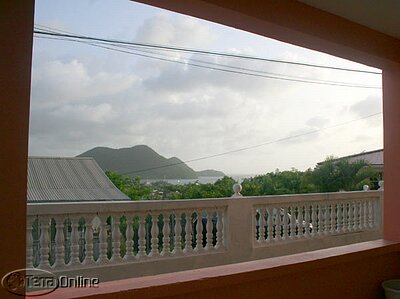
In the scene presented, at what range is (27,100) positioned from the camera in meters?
1.32

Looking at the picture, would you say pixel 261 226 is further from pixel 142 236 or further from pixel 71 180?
pixel 71 180

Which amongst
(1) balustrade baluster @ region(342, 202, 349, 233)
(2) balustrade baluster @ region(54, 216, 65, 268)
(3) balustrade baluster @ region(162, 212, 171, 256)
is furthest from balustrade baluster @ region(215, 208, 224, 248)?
(1) balustrade baluster @ region(342, 202, 349, 233)

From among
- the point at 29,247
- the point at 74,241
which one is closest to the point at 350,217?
the point at 74,241

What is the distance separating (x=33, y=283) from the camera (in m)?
1.56

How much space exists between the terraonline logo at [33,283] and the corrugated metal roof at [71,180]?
2.41 meters

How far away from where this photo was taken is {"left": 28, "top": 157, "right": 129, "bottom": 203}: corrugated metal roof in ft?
13.7

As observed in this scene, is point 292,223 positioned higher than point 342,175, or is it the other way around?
point 342,175

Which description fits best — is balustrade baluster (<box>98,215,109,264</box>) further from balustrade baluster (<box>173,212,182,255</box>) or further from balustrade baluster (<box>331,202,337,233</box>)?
balustrade baluster (<box>331,202,337,233</box>)

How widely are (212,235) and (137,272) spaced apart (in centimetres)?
88

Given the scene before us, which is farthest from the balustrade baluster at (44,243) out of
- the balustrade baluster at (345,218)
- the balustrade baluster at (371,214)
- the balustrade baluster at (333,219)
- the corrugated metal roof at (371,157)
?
the corrugated metal roof at (371,157)

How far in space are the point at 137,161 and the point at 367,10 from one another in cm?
398

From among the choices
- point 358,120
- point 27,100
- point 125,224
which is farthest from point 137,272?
point 358,120

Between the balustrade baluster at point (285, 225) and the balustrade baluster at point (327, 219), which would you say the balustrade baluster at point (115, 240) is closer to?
the balustrade baluster at point (285, 225)

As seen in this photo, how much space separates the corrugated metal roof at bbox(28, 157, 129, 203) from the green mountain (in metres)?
0.29
